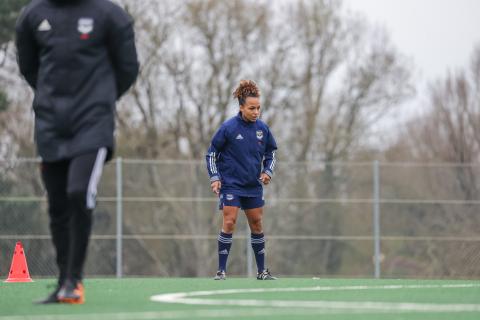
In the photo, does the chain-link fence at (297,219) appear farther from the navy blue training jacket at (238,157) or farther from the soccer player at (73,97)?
the soccer player at (73,97)

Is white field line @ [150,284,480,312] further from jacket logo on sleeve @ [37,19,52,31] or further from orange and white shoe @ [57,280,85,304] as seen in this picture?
jacket logo on sleeve @ [37,19,52,31]

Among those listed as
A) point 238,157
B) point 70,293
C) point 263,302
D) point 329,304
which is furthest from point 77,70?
point 238,157

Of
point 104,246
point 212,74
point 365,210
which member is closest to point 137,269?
point 104,246

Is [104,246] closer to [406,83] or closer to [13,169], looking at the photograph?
[13,169]

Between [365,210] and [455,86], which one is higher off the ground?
[455,86]

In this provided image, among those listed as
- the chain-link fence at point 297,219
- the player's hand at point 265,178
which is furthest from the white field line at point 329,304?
the chain-link fence at point 297,219

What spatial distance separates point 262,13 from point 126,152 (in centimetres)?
608

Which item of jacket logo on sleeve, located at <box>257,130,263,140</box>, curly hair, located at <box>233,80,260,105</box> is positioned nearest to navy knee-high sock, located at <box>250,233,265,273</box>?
jacket logo on sleeve, located at <box>257,130,263,140</box>

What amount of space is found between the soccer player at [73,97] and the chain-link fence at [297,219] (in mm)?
12493

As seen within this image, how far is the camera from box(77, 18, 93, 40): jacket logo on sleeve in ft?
22.0

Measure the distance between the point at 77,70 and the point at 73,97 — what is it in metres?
0.16

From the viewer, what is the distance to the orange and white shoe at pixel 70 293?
6496 mm

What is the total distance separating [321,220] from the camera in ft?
71.4

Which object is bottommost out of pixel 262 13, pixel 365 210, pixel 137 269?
pixel 137 269
